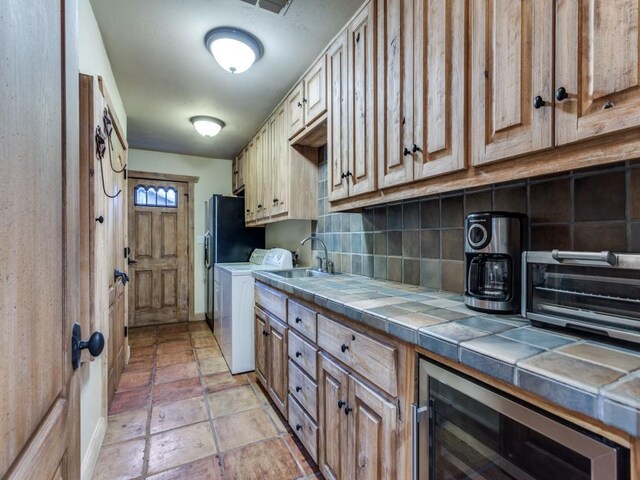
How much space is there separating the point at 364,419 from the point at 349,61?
5.80 feet

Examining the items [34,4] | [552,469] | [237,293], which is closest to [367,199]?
[552,469]

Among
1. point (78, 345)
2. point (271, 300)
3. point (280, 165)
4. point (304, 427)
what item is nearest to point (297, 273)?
point (271, 300)

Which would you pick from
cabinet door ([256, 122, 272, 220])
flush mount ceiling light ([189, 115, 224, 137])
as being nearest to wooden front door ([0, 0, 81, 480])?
cabinet door ([256, 122, 272, 220])

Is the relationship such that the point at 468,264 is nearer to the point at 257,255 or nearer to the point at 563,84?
the point at 563,84

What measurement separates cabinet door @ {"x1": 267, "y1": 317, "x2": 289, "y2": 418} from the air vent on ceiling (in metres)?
1.79

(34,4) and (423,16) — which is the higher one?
(423,16)

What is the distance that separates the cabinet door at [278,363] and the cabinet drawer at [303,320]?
158 mm

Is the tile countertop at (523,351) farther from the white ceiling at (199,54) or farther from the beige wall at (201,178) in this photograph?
the beige wall at (201,178)

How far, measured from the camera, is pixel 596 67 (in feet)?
A: 2.40

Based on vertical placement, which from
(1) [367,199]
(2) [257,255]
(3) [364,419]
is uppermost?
(1) [367,199]

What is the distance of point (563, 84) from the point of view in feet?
2.60

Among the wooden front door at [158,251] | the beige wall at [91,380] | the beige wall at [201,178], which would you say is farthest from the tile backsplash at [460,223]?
the wooden front door at [158,251]

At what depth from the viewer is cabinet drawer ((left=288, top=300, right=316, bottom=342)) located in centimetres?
152

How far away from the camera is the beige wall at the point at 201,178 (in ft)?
14.4
